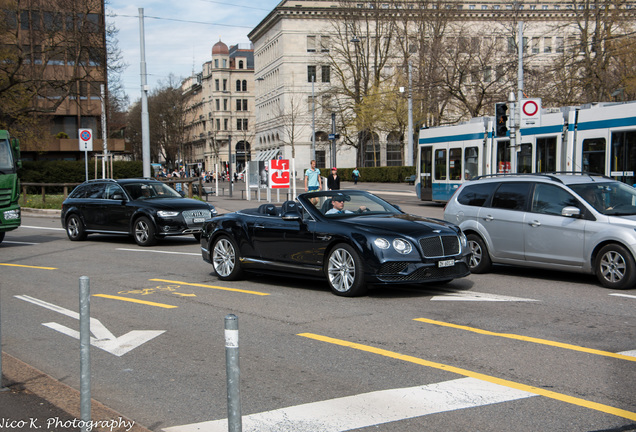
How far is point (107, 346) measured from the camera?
708 centimetres

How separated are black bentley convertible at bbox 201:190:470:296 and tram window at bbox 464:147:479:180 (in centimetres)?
1745

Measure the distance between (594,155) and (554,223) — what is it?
11074 millimetres

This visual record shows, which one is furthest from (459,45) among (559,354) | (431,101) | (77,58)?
(559,354)

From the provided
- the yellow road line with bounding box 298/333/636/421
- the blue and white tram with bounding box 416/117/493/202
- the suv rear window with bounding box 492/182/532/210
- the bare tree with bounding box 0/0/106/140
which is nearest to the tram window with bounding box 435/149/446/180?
the blue and white tram with bounding box 416/117/493/202

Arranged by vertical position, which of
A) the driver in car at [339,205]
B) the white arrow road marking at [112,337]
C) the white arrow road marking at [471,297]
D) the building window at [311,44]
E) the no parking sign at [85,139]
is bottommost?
the white arrow road marking at [112,337]

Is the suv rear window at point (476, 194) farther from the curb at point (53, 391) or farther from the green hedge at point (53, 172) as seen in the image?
the green hedge at point (53, 172)

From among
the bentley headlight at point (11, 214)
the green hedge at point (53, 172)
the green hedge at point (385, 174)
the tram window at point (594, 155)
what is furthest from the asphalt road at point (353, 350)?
the green hedge at point (385, 174)

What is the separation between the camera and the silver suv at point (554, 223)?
9922 mm

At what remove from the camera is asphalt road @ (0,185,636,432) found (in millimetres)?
4887

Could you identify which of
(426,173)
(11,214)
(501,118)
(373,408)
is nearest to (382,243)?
(373,408)

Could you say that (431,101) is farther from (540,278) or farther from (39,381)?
(39,381)

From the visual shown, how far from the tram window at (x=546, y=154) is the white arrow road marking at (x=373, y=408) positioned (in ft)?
60.8

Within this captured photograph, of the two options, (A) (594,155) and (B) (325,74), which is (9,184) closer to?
(A) (594,155)

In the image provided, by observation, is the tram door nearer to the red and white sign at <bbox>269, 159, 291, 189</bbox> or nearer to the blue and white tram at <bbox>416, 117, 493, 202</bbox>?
the blue and white tram at <bbox>416, 117, 493, 202</bbox>
